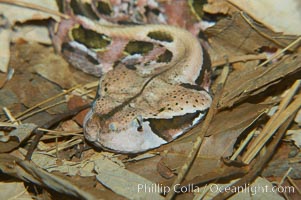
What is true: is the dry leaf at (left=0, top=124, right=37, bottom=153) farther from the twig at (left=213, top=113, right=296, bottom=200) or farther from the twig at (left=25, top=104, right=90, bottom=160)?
the twig at (left=213, top=113, right=296, bottom=200)

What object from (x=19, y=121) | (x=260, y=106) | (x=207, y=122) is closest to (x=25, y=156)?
(x=19, y=121)

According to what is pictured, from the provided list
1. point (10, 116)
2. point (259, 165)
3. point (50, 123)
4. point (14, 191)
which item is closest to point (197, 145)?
point (259, 165)

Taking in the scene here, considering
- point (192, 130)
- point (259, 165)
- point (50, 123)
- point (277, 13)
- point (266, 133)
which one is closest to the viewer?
point (259, 165)

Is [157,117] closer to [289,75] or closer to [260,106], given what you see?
[260,106]

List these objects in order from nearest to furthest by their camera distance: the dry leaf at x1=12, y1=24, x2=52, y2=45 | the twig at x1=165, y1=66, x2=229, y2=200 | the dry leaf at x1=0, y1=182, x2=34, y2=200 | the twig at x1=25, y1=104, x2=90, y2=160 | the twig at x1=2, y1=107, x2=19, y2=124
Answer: the twig at x1=165, y1=66, x2=229, y2=200
the dry leaf at x1=0, y1=182, x2=34, y2=200
the twig at x1=25, y1=104, x2=90, y2=160
the twig at x1=2, y1=107, x2=19, y2=124
the dry leaf at x1=12, y1=24, x2=52, y2=45

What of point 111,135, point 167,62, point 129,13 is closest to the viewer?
point 111,135

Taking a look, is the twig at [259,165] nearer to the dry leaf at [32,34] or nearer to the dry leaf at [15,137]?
the dry leaf at [15,137]

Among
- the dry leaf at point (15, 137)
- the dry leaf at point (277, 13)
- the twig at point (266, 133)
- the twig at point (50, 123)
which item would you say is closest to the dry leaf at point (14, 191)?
the twig at point (50, 123)

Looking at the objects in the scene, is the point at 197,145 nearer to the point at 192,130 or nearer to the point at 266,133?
the point at 192,130

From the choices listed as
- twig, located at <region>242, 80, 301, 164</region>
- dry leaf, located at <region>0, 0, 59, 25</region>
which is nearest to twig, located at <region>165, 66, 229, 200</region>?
twig, located at <region>242, 80, 301, 164</region>
